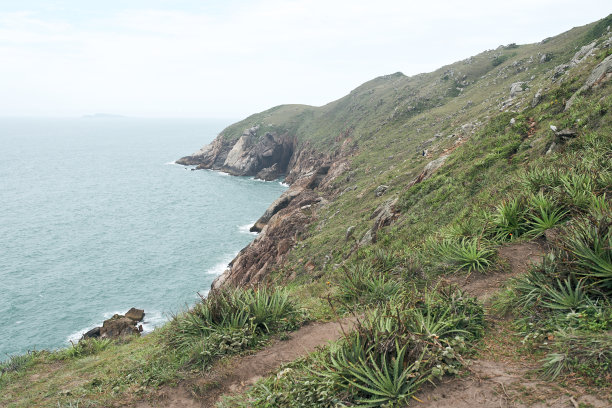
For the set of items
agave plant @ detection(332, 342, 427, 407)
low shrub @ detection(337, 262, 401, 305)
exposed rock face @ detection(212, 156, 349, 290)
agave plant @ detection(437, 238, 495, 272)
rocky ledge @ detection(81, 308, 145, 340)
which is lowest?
rocky ledge @ detection(81, 308, 145, 340)

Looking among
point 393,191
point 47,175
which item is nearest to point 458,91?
point 393,191

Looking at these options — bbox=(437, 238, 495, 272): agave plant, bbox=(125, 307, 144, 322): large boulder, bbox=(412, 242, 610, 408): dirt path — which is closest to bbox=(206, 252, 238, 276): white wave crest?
bbox=(125, 307, 144, 322): large boulder

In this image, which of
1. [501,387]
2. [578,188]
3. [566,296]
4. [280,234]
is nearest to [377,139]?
[280,234]

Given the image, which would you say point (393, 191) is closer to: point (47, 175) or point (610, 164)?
point (610, 164)

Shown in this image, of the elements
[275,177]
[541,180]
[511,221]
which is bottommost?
[511,221]

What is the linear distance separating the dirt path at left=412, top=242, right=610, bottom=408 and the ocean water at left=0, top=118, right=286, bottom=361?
770 cm

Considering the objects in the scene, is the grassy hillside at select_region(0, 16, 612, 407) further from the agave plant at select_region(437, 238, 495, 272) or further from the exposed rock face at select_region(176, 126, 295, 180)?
the exposed rock face at select_region(176, 126, 295, 180)

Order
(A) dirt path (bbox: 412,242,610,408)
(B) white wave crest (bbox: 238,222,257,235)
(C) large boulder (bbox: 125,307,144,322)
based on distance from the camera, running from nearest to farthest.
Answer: (A) dirt path (bbox: 412,242,610,408)
(C) large boulder (bbox: 125,307,144,322)
(B) white wave crest (bbox: 238,222,257,235)

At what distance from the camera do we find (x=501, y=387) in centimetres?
423

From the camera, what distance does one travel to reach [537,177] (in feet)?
30.7

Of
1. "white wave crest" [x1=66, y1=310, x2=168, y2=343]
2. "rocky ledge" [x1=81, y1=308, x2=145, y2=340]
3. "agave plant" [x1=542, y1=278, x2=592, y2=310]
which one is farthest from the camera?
"white wave crest" [x1=66, y1=310, x2=168, y2=343]

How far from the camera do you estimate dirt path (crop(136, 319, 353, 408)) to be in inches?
237

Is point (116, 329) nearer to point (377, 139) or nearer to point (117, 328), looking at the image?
point (117, 328)

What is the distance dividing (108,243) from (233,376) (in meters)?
52.5
